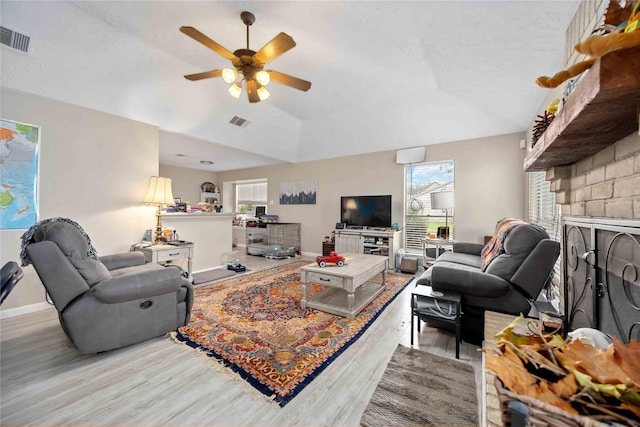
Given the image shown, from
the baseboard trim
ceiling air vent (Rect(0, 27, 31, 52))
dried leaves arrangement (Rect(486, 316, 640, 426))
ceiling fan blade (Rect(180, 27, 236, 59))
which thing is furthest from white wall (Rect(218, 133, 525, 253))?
ceiling air vent (Rect(0, 27, 31, 52))

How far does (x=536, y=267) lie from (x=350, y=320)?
1.64 metres

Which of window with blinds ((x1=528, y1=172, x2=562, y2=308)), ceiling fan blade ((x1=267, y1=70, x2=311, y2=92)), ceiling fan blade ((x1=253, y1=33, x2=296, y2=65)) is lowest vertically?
window with blinds ((x1=528, y1=172, x2=562, y2=308))

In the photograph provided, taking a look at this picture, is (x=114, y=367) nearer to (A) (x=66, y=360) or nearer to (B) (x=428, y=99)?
(A) (x=66, y=360)

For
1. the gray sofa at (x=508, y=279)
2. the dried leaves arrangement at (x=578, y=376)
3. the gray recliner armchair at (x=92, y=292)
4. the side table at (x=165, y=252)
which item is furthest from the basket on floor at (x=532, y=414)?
the side table at (x=165, y=252)

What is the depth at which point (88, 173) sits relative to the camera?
10.00 ft

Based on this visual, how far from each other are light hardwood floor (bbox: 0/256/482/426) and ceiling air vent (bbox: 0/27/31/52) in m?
2.70

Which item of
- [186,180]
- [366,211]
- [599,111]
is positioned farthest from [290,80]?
[186,180]

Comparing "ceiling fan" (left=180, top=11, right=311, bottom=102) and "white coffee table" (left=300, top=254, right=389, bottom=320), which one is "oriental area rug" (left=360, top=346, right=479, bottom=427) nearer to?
"white coffee table" (left=300, top=254, right=389, bottom=320)

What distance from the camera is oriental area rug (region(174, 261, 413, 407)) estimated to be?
5.54ft

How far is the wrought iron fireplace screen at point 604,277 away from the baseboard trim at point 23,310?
4796 millimetres

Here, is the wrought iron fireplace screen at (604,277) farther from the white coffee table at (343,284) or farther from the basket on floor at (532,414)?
the white coffee table at (343,284)

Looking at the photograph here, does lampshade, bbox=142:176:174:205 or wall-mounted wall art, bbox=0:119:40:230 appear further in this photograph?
lampshade, bbox=142:176:174:205

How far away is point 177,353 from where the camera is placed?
1.92 meters

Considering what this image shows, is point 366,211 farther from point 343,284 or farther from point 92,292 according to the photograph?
point 92,292
